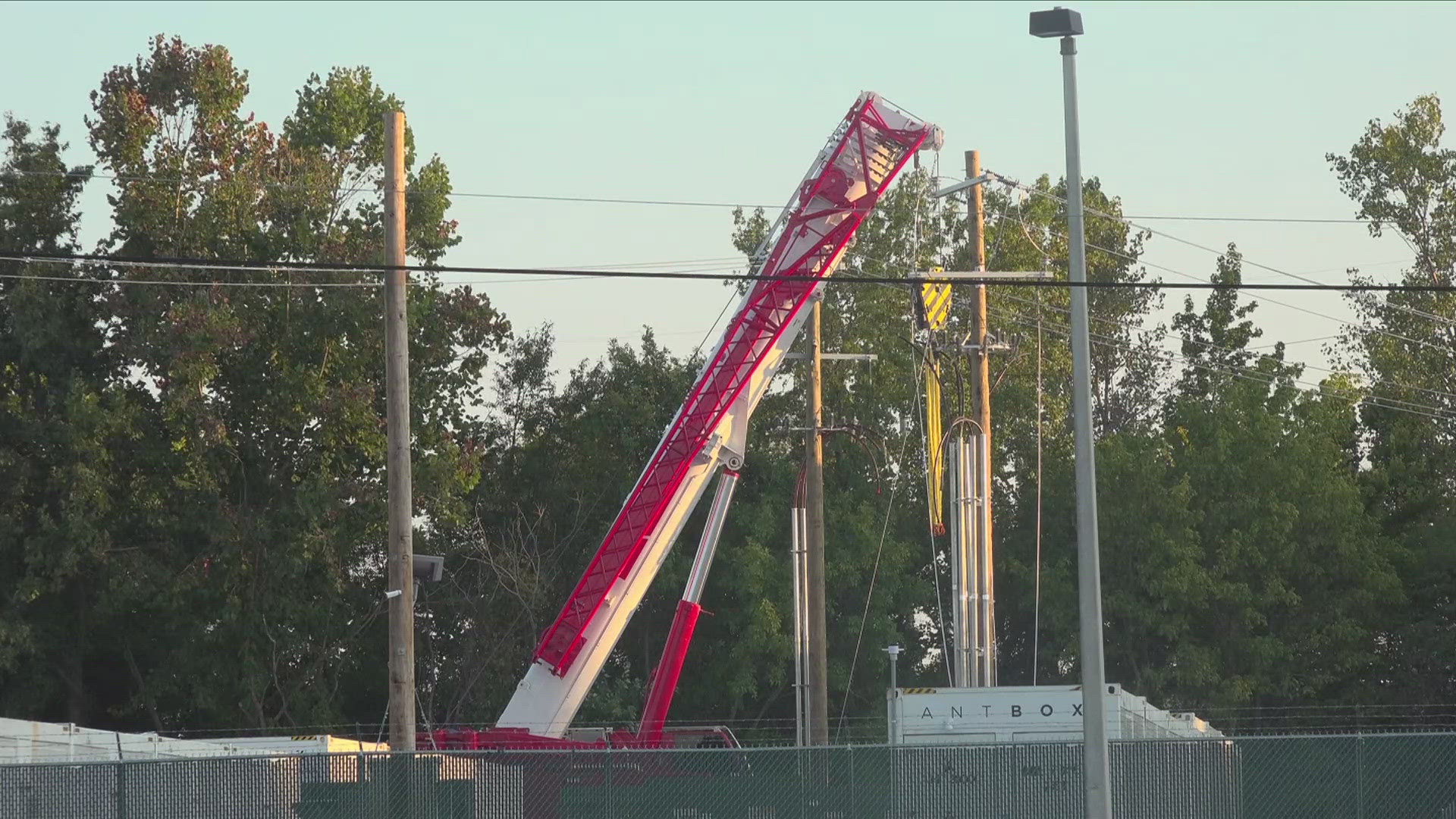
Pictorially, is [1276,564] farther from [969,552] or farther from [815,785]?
[815,785]

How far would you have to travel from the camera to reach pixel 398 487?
20.9 meters

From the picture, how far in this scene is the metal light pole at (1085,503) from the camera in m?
16.8

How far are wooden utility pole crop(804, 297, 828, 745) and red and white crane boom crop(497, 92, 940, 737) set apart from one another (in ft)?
11.2

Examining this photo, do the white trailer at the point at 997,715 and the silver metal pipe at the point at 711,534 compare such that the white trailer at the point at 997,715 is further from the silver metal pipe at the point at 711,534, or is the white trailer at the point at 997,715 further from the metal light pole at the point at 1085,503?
the metal light pole at the point at 1085,503

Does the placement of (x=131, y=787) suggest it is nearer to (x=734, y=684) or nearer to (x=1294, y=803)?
(x=1294, y=803)

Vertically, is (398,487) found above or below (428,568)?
above

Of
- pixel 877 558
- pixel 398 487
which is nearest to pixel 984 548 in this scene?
pixel 398 487

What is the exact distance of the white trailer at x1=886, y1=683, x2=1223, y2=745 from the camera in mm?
22594

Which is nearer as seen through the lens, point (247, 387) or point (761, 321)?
point (761, 321)

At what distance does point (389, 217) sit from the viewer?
21.4 metres

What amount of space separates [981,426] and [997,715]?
275 inches

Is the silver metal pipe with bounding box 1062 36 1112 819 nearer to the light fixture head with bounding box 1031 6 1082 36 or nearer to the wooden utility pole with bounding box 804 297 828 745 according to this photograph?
the light fixture head with bounding box 1031 6 1082 36

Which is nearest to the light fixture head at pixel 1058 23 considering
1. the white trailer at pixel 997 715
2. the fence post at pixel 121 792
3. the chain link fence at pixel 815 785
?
the chain link fence at pixel 815 785

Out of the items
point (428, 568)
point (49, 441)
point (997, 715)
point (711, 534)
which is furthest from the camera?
point (49, 441)
